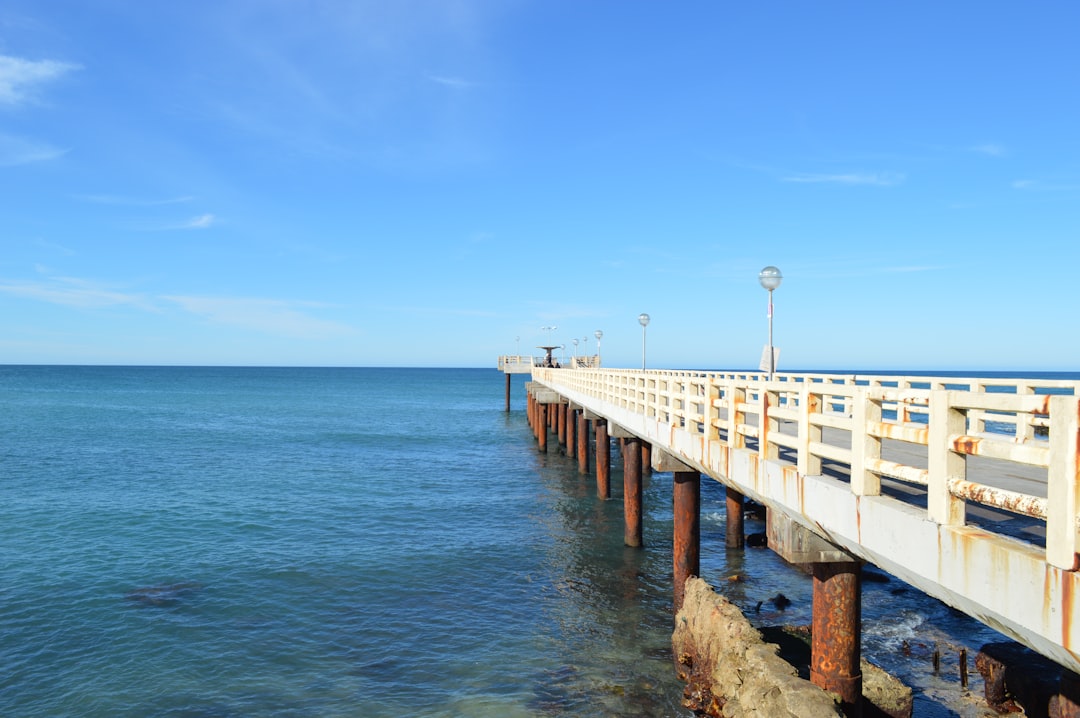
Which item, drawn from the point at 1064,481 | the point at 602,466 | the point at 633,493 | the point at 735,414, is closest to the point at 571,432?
the point at 602,466

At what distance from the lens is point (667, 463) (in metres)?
13.0

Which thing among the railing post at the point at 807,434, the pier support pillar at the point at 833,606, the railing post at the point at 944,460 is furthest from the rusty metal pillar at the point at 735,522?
the railing post at the point at 944,460

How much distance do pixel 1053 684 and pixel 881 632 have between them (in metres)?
4.64

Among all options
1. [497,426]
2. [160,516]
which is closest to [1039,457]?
[160,516]

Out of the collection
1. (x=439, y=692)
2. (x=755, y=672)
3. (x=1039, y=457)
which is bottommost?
(x=439, y=692)

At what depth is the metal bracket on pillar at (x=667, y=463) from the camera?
12.5m

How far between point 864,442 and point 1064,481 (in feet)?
6.35

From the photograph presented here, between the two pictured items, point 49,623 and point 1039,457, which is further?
point 49,623

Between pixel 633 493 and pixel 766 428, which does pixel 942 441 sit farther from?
pixel 633 493

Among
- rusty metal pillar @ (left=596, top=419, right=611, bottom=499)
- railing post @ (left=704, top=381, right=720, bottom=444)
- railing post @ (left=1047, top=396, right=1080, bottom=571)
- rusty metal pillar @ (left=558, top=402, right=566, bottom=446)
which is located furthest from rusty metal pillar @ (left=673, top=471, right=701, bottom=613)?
rusty metal pillar @ (left=558, top=402, right=566, bottom=446)

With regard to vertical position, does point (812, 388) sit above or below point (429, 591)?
above

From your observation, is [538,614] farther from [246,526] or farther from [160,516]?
[160,516]

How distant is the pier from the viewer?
4.08m

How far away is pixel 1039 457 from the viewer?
4.12m
